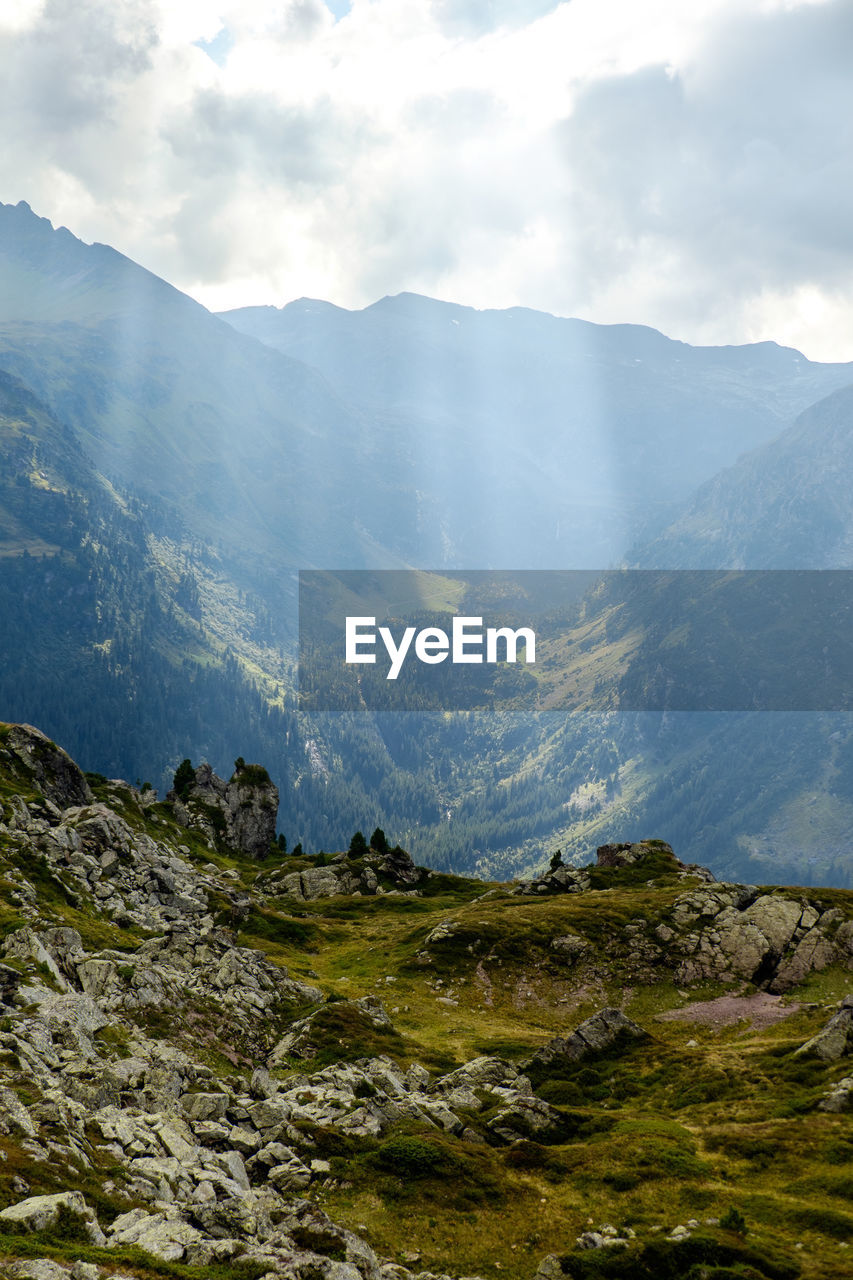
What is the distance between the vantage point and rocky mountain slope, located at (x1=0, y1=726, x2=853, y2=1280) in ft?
95.9

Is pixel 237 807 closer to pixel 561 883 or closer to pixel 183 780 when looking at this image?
pixel 183 780

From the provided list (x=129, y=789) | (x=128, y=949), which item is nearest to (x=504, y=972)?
(x=128, y=949)

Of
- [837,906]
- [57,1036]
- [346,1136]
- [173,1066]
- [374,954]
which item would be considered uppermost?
[57,1036]

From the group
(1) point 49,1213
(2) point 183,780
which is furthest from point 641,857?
(1) point 49,1213

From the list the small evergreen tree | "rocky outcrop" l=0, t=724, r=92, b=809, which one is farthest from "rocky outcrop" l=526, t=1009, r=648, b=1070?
the small evergreen tree

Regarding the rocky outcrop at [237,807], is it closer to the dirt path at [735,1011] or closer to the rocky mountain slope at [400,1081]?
the rocky mountain slope at [400,1081]

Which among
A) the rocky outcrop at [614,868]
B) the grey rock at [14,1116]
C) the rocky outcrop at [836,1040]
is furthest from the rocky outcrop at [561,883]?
the grey rock at [14,1116]

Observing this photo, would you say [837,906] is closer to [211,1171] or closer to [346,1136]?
[346,1136]

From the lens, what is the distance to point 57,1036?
39.1m

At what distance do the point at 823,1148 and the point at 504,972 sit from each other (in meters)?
57.4

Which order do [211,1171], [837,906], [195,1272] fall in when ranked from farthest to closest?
[837,906] < [211,1171] < [195,1272]

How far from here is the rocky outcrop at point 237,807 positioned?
174000 millimetres

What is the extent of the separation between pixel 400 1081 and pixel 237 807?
136 meters

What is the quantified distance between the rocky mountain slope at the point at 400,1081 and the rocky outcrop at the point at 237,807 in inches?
2633
